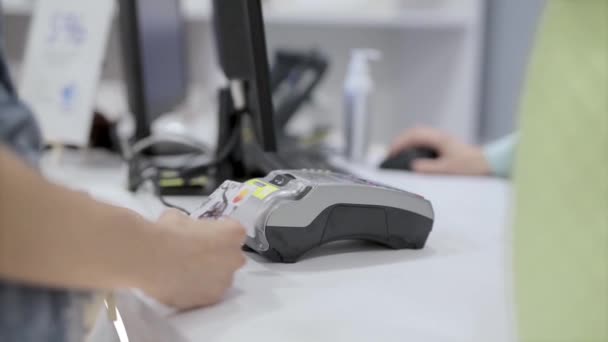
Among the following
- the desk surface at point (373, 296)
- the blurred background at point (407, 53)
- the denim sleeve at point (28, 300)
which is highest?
the denim sleeve at point (28, 300)

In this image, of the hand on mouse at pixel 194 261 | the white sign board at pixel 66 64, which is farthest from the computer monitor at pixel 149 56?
the hand on mouse at pixel 194 261

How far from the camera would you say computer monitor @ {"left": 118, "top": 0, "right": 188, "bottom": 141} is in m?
1.22

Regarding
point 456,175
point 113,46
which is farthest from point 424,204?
point 113,46

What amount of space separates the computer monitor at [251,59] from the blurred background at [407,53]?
1.20 m

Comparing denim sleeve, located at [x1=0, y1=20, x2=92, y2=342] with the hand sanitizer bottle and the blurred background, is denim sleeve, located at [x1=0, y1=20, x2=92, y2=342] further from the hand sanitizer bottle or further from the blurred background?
the blurred background

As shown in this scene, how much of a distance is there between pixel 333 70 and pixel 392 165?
4.57 ft

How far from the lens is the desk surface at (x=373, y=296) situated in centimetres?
48

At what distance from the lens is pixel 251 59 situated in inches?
32.0

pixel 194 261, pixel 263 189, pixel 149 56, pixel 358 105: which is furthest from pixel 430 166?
pixel 194 261

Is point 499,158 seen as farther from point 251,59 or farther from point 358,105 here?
point 251,59

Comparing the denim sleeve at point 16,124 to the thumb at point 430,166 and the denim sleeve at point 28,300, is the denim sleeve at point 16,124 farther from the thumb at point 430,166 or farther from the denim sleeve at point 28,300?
the thumb at point 430,166

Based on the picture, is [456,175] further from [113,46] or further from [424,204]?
[113,46]

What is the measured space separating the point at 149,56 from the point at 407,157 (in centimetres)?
50

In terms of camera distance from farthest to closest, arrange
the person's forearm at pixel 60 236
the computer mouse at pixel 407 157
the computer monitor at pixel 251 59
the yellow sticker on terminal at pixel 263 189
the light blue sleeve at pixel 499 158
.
→ the computer mouse at pixel 407 157 < the light blue sleeve at pixel 499 158 < the computer monitor at pixel 251 59 < the yellow sticker on terminal at pixel 263 189 < the person's forearm at pixel 60 236
